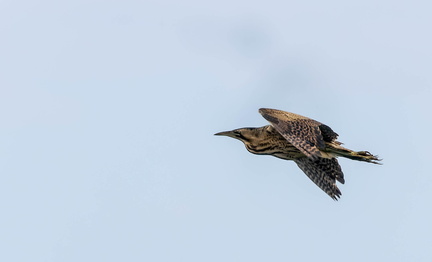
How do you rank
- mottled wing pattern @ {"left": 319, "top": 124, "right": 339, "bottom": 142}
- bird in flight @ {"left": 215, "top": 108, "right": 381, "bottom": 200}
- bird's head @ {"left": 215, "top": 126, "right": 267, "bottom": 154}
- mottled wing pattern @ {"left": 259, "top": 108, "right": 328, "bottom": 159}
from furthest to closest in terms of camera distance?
bird's head @ {"left": 215, "top": 126, "right": 267, "bottom": 154}, mottled wing pattern @ {"left": 319, "top": 124, "right": 339, "bottom": 142}, bird in flight @ {"left": 215, "top": 108, "right": 381, "bottom": 200}, mottled wing pattern @ {"left": 259, "top": 108, "right": 328, "bottom": 159}

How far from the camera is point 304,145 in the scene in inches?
567

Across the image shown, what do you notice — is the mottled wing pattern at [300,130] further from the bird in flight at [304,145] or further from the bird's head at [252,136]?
the bird's head at [252,136]

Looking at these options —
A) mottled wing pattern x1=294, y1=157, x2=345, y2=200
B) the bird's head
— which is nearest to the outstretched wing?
the bird's head

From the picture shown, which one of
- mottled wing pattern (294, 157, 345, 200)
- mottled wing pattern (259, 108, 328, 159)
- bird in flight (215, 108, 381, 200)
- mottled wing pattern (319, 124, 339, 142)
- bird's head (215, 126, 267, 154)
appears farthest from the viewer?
mottled wing pattern (294, 157, 345, 200)

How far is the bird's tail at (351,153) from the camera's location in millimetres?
15164

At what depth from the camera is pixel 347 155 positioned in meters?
15.3

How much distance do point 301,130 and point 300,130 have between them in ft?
0.05

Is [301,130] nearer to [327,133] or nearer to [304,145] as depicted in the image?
[304,145]

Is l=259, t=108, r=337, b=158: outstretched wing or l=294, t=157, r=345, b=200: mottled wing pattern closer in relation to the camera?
l=259, t=108, r=337, b=158: outstretched wing

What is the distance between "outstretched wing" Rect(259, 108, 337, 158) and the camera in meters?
14.4

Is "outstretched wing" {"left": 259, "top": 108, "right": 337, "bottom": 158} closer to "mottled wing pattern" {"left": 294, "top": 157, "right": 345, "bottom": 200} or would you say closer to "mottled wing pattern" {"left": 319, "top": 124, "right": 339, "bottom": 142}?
"mottled wing pattern" {"left": 319, "top": 124, "right": 339, "bottom": 142}

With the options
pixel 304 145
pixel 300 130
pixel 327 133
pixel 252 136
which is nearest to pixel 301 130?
pixel 300 130

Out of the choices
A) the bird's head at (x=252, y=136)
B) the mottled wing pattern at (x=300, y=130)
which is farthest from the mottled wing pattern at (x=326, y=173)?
the mottled wing pattern at (x=300, y=130)

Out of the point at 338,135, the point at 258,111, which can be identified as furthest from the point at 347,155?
the point at 258,111
